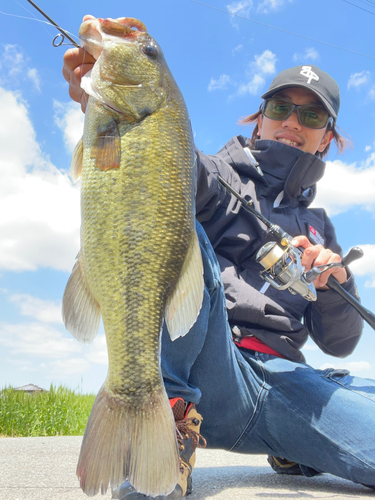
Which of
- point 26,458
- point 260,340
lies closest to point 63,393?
point 26,458

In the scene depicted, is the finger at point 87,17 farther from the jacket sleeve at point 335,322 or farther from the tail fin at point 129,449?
the jacket sleeve at point 335,322

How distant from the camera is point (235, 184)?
10.5ft

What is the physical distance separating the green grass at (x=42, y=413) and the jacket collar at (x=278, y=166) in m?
5.05

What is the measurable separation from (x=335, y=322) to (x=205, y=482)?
1.37 meters

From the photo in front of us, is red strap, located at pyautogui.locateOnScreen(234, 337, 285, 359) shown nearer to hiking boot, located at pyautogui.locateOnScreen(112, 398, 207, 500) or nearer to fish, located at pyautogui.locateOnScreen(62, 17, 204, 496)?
hiking boot, located at pyautogui.locateOnScreen(112, 398, 207, 500)

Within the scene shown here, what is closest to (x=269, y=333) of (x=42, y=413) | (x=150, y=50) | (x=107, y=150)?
(x=107, y=150)

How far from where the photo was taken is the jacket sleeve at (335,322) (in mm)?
3062

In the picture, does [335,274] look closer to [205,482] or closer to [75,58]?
[205,482]

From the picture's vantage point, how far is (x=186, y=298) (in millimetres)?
1730

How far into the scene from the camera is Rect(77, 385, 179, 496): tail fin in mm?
1529

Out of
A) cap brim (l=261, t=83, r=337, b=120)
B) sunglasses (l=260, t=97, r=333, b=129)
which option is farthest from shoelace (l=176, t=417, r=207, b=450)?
cap brim (l=261, t=83, r=337, b=120)

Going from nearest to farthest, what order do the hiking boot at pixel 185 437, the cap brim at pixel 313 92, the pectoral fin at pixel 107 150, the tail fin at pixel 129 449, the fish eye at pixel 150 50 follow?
the tail fin at pixel 129 449, the pectoral fin at pixel 107 150, the fish eye at pixel 150 50, the hiking boot at pixel 185 437, the cap brim at pixel 313 92

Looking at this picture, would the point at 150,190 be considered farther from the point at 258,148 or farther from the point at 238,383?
the point at 258,148

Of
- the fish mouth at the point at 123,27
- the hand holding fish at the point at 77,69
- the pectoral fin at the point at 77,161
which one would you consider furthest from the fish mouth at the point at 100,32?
the pectoral fin at the point at 77,161
